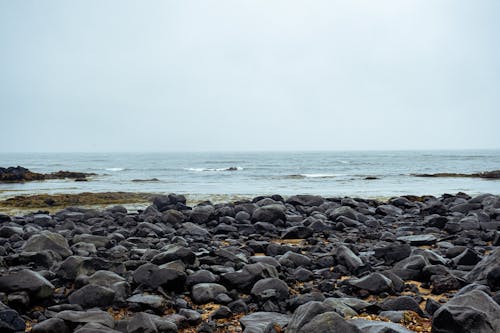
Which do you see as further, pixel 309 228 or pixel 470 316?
pixel 309 228

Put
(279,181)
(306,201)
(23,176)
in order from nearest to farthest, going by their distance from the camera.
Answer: (306,201) → (279,181) → (23,176)

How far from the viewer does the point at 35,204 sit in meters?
19.9

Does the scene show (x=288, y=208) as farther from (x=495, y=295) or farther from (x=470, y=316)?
(x=470, y=316)

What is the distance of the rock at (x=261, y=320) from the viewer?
165 inches

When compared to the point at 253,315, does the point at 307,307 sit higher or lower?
higher

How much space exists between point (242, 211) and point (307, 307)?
833 cm

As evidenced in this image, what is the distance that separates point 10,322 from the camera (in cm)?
429

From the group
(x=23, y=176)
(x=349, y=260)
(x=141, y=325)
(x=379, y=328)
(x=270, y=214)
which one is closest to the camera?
(x=379, y=328)

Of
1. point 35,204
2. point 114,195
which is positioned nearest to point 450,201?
point 114,195

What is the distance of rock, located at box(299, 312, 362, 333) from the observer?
3385mm

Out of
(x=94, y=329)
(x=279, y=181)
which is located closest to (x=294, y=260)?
(x=94, y=329)

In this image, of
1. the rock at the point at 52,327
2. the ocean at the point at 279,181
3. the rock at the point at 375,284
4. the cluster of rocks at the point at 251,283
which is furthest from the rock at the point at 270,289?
the ocean at the point at 279,181

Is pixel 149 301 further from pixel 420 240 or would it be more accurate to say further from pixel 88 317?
pixel 420 240

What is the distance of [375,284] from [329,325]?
7.41ft
